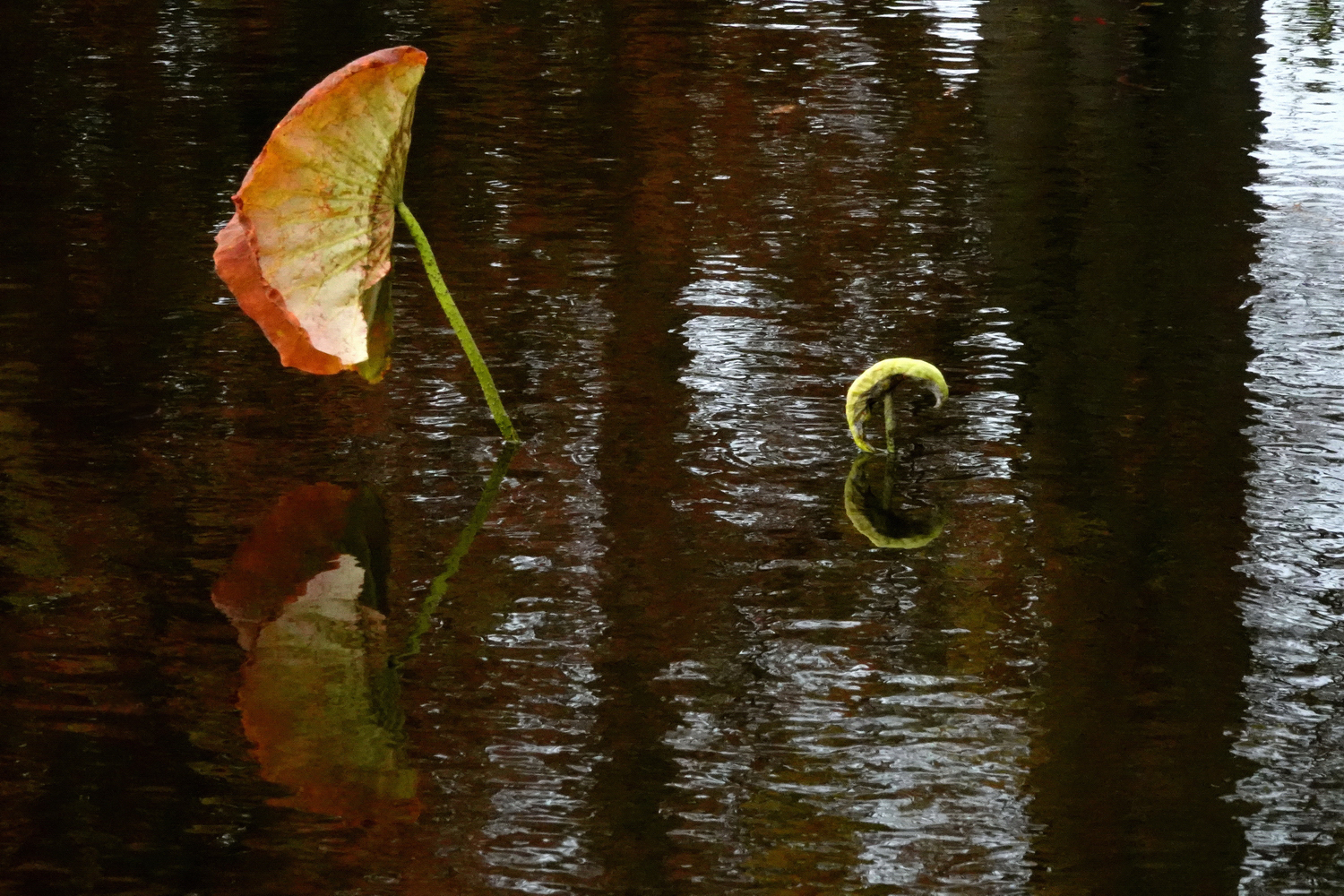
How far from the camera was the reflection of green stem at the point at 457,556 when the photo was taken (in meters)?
2.42

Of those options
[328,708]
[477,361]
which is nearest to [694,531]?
[477,361]

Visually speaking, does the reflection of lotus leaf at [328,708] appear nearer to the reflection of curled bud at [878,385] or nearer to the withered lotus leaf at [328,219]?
the withered lotus leaf at [328,219]

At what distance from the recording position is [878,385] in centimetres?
306

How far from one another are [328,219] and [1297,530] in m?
1.72

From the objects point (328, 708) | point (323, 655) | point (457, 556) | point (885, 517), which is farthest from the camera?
point (885, 517)

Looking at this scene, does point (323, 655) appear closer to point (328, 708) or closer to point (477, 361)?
point (328, 708)

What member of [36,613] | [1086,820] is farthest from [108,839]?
[1086,820]

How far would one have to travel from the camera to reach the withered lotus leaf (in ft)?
9.38

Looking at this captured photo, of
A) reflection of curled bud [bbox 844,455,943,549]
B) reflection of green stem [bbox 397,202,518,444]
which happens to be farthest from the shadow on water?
reflection of green stem [bbox 397,202,518,444]

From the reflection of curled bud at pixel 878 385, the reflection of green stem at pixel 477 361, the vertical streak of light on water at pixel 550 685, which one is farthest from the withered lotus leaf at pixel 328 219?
the reflection of curled bud at pixel 878 385

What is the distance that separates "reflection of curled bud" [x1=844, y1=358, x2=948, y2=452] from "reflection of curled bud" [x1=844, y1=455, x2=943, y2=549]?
0.12 m

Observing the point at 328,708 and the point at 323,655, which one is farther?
the point at 323,655

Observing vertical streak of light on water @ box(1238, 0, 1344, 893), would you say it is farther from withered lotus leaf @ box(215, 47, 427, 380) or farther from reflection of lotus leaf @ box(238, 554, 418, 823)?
withered lotus leaf @ box(215, 47, 427, 380)

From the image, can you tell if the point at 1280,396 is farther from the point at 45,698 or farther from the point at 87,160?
the point at 87,160
